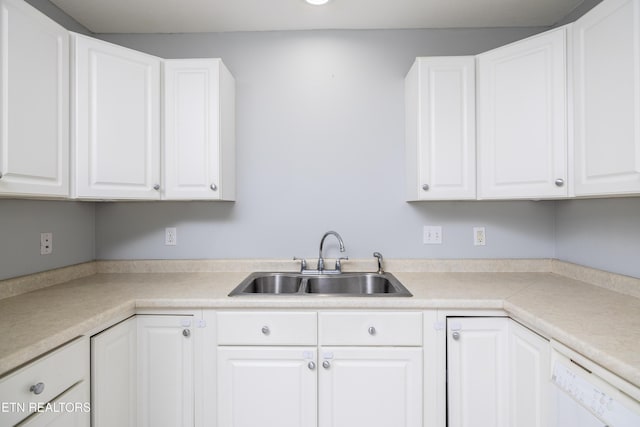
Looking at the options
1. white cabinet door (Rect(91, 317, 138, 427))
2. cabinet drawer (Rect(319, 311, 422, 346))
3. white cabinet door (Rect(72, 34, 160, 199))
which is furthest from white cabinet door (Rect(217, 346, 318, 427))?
white cabinet door (Rect(72, 34, 160, 199))

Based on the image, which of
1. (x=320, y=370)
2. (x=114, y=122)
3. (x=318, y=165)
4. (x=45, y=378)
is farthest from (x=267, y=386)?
(x=114, y=122)

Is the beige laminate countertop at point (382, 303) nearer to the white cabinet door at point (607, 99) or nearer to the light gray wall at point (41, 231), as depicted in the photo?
the light gray wall at point (41, 231)

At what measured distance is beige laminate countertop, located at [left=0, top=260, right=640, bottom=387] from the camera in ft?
3.17

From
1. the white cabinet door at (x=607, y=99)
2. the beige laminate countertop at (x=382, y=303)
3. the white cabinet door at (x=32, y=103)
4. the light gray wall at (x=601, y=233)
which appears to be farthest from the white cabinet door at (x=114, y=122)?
the light gray wall at (x=601, y=233)

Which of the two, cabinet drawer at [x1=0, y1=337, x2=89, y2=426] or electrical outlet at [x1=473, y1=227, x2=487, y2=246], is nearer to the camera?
cabinet drawer at [x1=0, y1=337, x2=89, y2=426]

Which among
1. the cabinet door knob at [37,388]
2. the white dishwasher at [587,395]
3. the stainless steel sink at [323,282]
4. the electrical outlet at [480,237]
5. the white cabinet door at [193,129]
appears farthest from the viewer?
the electrical outlet at [480,237]

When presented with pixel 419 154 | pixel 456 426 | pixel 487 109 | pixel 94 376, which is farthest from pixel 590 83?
pixel 94 376

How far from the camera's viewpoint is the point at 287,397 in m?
1.43

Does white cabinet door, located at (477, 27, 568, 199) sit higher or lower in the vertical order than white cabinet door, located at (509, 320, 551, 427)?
higher

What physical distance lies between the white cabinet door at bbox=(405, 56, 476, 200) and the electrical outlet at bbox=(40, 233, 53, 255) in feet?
6.81

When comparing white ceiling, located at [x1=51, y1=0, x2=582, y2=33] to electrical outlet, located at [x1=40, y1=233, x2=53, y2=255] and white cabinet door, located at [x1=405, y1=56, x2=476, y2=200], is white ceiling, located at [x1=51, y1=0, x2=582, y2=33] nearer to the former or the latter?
white cabinet door, located at [x1=405, y1=56, x2=476, y2=200]

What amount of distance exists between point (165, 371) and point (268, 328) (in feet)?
1.71

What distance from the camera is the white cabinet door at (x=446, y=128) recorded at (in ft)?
5.75

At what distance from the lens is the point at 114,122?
160 centimetres
